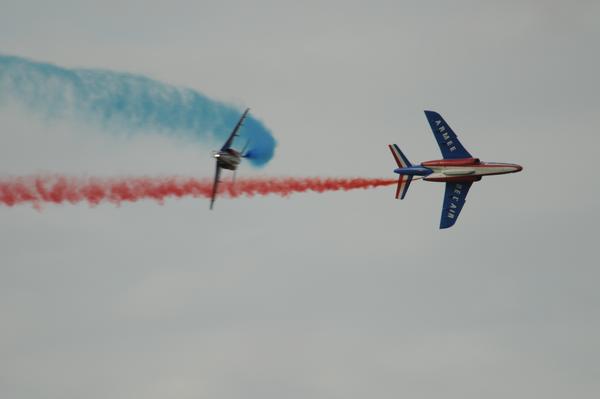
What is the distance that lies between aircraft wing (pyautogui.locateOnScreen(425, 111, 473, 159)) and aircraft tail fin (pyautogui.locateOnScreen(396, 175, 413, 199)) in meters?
4.00

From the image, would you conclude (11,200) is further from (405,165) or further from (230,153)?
(405,165)

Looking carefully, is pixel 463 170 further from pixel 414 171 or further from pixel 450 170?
pixel 414 171

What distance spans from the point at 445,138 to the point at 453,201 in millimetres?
4542

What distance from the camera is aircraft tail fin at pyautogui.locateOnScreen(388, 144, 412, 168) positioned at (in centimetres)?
6988

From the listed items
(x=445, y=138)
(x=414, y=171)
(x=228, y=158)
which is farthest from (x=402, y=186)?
(x=228, y=158)

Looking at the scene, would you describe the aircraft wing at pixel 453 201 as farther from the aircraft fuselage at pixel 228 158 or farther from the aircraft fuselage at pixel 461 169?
the aircraft fuselage at pixel 228 158

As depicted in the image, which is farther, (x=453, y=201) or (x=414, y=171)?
(x=453, y=201)

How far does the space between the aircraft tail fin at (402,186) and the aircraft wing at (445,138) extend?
4.00 metres

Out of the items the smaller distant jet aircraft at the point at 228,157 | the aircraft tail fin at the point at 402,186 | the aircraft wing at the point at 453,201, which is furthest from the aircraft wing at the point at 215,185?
the aircraft wing at the point at 453,201

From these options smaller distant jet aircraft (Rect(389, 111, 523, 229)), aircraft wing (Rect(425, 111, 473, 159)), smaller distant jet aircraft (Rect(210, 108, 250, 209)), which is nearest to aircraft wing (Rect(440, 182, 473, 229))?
smaller distant jet aircraft (Rect(389, 111, 523, 229))

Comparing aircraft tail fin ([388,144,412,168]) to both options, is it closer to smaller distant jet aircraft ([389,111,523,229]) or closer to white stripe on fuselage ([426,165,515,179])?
smaller distant jet aircraft ([389,111,523,229])

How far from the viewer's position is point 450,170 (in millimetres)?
69875

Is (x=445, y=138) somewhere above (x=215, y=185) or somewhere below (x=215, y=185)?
above

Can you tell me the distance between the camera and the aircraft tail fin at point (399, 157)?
69.9 m
